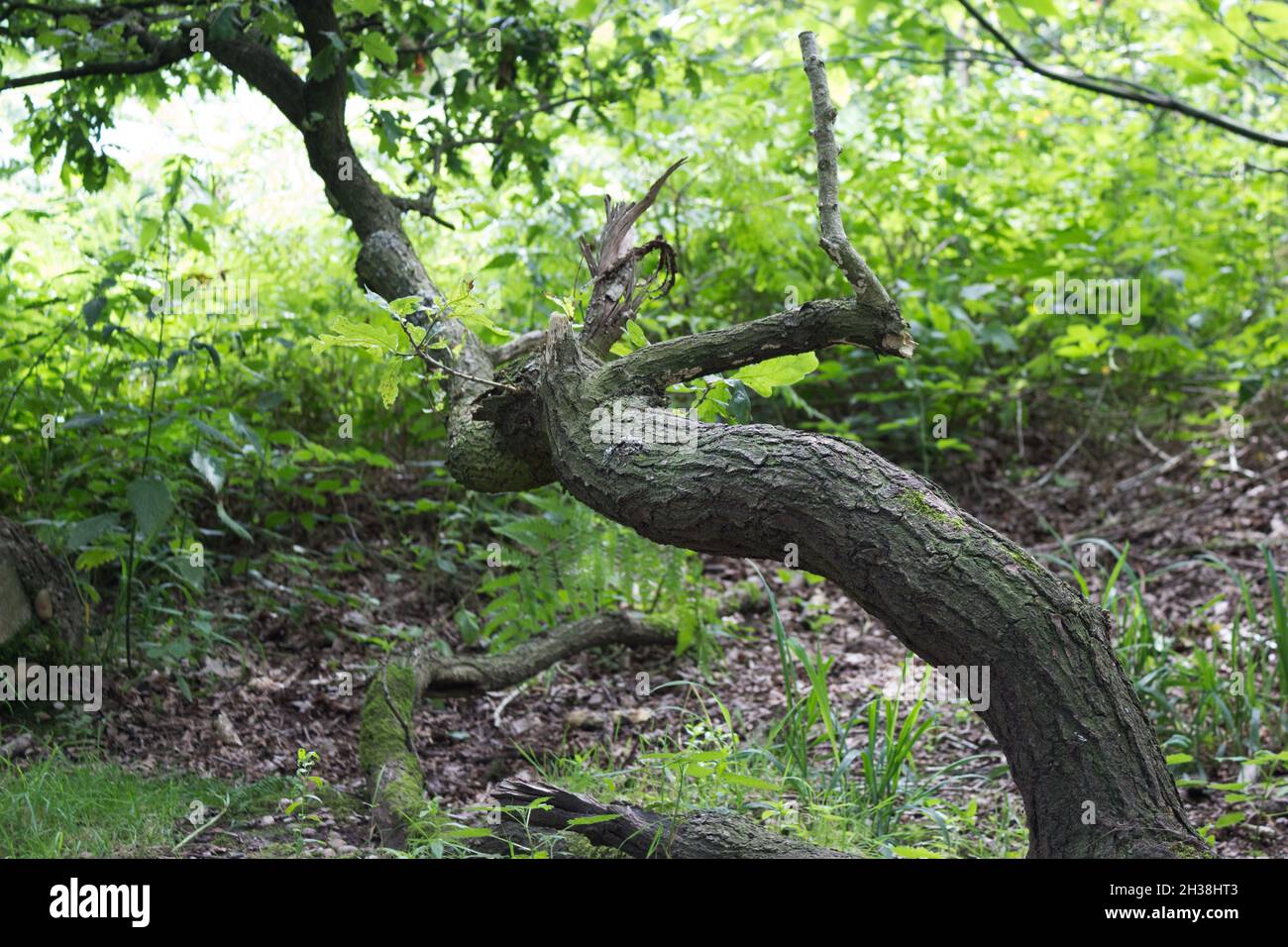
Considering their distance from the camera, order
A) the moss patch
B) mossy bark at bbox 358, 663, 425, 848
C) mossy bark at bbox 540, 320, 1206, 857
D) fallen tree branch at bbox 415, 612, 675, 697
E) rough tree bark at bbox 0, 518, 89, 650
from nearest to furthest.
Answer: mossy bark at bbox 540, 320, 1206, 857
the moss patch
mossy bark at bbox 358, 663, 425, 848
rough tree bark at bbox 0, 518, 89, 650
fallen tree branch at bbox 415, 612, 675, 697

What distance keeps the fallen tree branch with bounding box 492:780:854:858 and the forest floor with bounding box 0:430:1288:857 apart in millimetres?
623

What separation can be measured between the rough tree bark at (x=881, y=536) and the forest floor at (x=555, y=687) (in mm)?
1335

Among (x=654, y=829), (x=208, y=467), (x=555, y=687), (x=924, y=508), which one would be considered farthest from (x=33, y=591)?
(x=924, y=508)

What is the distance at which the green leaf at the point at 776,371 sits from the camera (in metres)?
2.57

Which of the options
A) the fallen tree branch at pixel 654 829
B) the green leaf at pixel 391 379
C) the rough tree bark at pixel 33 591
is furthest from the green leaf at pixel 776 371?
the rough tree bark at pixel 33 591

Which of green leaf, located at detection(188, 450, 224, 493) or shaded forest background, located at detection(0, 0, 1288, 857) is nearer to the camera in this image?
shaded forest background, located at detection(0, 0, 1288, 857)

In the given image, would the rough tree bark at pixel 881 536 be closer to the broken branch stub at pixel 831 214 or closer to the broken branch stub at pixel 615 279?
the broken branch stub at pixel 831 214

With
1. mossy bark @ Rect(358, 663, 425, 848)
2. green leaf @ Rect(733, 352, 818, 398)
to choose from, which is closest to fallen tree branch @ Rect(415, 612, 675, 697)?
mossy bark @ Rect(358, 663, 425, 848)

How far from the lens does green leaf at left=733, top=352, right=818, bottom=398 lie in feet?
8.43

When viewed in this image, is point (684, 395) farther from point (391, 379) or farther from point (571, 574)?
point (391, 379)

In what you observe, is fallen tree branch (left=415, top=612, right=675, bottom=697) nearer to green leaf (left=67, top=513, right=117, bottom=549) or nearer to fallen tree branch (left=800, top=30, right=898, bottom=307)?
green leaf (left=67, top=513, right=117, bottom=549)
